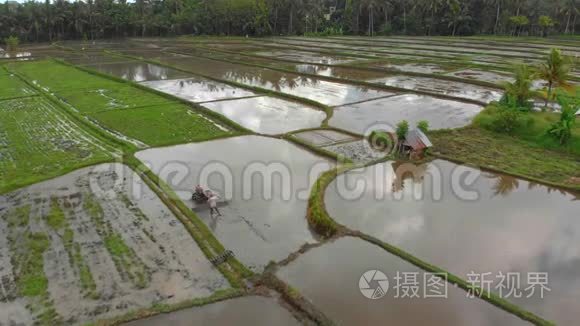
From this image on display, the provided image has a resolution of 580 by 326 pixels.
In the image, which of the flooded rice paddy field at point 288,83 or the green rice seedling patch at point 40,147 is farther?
the flooded rice paddy field at point 288,83

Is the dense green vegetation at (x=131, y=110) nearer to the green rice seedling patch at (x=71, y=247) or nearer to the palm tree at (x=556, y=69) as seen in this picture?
the green rice seedling patch at (x=71, y=247)

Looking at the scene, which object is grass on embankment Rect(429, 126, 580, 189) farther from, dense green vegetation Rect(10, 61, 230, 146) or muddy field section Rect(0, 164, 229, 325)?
muddy field section Rect(0, 164, 229, 325)

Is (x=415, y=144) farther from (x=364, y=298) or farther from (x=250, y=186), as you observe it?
(x=364, y=298)

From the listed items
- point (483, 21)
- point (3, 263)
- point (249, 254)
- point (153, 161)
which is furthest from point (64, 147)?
point (483, 21)

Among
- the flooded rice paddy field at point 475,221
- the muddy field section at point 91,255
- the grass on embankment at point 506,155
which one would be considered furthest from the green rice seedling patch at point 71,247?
the grass on embankment at point 506,155

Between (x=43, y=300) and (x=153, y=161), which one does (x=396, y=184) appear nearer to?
(x=153, y=161)

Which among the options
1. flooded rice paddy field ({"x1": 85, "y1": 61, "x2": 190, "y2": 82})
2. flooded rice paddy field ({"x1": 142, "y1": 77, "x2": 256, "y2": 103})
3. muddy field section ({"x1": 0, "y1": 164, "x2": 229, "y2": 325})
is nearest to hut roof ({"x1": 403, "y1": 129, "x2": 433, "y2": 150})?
muddy field section ({"x1": 0, "y1": 164, "x2": 229, "y2": 325})

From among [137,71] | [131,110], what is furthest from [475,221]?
[137,71]
